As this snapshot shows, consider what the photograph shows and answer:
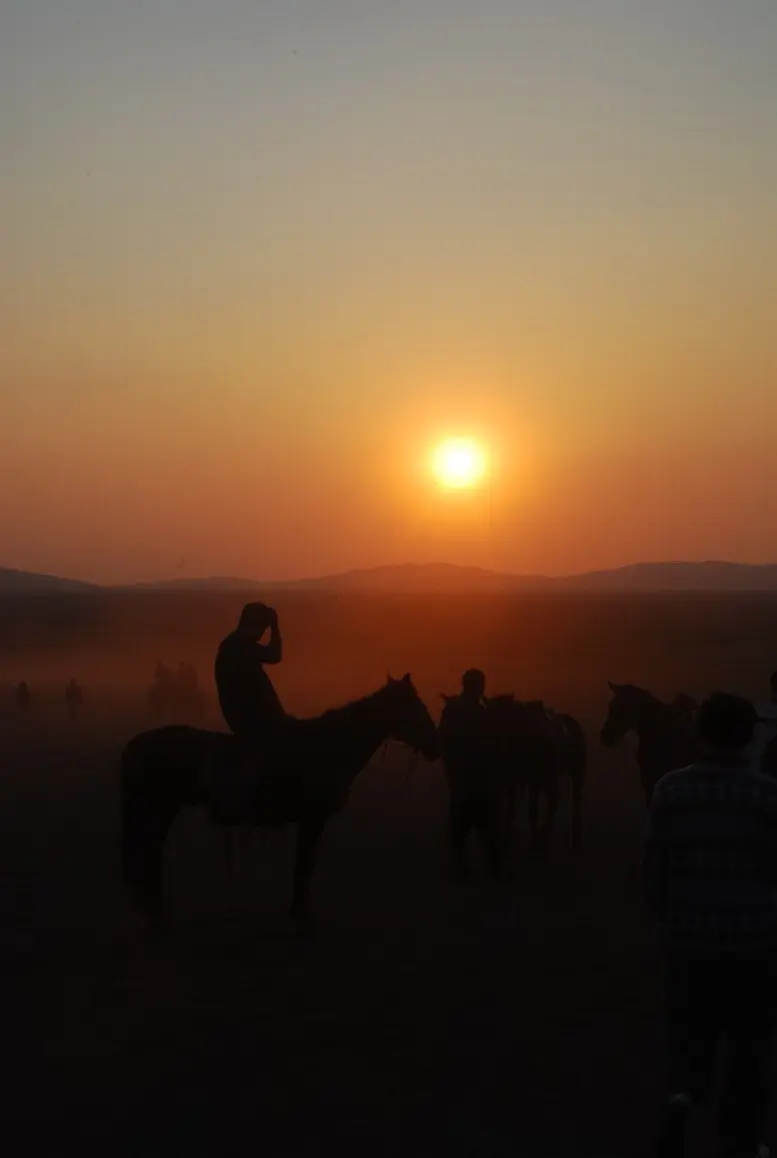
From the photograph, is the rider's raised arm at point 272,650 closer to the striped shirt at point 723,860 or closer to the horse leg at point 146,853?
the horse leg at point 146,853

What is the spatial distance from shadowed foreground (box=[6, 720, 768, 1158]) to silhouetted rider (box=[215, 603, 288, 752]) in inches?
66.4

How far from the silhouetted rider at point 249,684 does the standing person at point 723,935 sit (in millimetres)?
5871

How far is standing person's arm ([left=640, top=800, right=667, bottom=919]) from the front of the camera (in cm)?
529

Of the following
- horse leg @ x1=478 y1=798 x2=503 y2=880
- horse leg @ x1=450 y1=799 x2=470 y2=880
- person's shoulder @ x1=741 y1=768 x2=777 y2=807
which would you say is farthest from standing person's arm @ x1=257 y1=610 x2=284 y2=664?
person's shoulder @ x1=741 y1=768 x2=777 y2=807

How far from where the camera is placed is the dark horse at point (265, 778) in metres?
11.0

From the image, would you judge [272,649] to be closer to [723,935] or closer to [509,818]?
[509,818]

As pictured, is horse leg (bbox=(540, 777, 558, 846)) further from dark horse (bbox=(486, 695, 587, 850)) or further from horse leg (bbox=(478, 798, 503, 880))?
horse leg (bbox=(478, 798, 503, 880))

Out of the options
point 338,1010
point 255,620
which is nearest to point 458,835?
point 255,620

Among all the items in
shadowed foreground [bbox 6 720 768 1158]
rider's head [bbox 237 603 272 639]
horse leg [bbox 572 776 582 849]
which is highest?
rider's head [bbox 237 603 272 639]

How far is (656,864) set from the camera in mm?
5312

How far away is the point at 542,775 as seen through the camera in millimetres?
14852

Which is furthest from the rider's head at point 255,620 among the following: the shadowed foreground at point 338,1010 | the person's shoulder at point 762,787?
the person's shoulder at point 762,787

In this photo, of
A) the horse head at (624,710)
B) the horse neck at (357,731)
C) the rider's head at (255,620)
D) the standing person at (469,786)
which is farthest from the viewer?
the horse head at (624,710)

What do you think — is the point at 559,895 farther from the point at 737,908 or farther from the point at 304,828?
the point at 737,908
